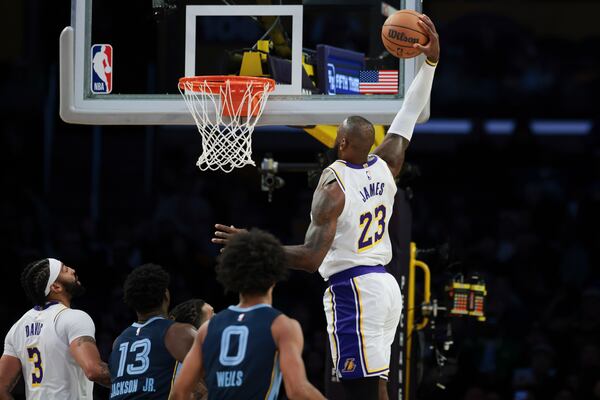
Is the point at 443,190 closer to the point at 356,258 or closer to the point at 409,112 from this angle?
the point at 409,112

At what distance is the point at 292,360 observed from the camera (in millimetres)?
5367

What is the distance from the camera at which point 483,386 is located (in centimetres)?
1209

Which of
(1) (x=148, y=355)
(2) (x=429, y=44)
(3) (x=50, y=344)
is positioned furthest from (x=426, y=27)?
(3) (x=50, y=344)

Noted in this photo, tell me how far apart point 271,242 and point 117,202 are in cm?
1035

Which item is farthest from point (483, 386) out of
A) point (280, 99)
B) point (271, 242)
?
point (271, 242)

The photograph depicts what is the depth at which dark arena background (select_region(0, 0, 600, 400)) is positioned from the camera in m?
12.9

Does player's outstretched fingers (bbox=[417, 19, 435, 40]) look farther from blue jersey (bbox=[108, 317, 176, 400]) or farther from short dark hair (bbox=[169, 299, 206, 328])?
blue jersey (bbox=[108, 317, 176, 400])

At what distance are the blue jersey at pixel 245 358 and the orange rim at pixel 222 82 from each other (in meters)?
2.65

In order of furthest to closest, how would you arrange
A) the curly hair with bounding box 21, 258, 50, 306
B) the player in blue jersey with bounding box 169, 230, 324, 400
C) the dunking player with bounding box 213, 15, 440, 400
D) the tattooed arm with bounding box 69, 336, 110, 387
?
the curly hair with bounding box 21, 258, 50, 306 → the tattooed arm with bounding box 69, 336, 110, 387 → the dunking player with bounding box 213, 15, 440, 400 → the player in blue jersey with bounding box 169, 230, 324, 400

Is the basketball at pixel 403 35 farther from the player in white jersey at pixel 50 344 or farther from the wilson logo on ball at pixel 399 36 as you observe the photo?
the player in white jersey at pixel 50 344

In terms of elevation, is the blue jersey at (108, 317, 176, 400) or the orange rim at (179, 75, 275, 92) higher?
the orange rim at (179, 75, 275, 92)

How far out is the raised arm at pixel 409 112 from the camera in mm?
7285

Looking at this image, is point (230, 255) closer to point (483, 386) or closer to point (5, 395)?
point (5, 395)

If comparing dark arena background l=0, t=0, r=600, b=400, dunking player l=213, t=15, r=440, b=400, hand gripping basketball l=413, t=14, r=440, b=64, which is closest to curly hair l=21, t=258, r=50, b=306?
dunking player l=213, t=15, r=440, b=400
